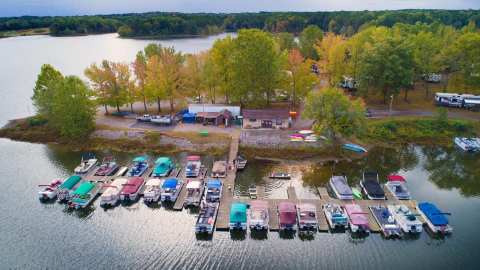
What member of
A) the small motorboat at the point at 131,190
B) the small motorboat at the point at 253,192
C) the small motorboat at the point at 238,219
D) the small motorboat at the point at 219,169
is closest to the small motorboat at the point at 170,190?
the small motorboat at the point at 131,190

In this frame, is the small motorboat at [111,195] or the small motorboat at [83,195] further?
the small motorboat at [111,195]

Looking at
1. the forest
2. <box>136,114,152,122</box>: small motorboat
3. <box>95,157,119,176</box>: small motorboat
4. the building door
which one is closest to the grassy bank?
the building door

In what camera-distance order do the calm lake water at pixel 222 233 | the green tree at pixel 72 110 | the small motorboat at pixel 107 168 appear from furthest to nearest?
the green tree at pixel 72 110
the small motorboat at pixel 107 168
the calm lake water at pixel 222 233

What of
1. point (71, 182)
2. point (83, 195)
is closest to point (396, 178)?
point (83, 195)

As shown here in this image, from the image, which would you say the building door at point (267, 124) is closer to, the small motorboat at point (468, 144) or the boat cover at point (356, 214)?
the boat cover at point (356, 214)

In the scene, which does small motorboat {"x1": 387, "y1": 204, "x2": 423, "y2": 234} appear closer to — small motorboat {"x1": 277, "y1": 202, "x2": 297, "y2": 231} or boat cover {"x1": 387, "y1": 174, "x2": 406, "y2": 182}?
boat cover {"x1": 387, "y1": 174, "x2": 406, "y2": 182}

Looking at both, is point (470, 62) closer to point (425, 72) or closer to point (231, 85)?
point (425, 72)
